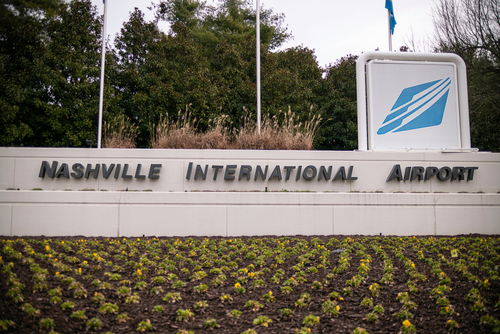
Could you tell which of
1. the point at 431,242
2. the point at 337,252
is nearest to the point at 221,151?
the point at 337,252

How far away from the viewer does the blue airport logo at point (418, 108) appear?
8.40m

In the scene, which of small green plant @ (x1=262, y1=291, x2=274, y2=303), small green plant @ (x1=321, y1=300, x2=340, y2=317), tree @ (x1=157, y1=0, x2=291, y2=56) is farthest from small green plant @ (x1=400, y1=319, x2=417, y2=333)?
tree @ (x1=157, y1=0, x2=291, y2=56)

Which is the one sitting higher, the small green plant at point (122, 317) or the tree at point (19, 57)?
the tree at point (19, 57)

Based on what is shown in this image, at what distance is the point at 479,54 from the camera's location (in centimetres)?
1844

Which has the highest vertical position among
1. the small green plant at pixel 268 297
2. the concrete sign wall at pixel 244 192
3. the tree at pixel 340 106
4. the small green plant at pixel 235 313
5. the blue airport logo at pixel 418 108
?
the tree at pixel 340 106

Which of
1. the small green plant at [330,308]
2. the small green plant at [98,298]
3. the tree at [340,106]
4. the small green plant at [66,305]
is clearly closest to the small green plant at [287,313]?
the small green plant at [330,308]

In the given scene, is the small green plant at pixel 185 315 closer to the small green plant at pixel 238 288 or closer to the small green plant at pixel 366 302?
the small green plant at pixel 238 288

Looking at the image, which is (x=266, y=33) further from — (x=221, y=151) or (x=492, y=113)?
(x=221, y=151)

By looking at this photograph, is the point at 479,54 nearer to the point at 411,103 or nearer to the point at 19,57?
the point at 411,103

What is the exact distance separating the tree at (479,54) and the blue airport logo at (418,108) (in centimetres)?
1159

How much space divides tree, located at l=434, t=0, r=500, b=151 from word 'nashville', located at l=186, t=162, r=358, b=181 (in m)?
14.2

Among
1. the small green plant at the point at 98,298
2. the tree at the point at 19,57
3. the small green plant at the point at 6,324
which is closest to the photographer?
the small green plant at the point at 6,324

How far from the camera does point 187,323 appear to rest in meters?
3.46

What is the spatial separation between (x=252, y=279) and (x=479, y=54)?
18975 millimetres
